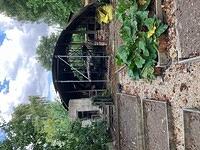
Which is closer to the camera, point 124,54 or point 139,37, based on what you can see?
point 139,37

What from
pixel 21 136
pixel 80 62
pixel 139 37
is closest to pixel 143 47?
pixel 139 37

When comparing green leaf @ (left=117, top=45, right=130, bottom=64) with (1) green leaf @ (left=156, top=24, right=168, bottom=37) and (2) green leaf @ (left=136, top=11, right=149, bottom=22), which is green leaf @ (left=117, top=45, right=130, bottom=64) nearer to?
(2) green leaf @ (left=136, top=11, right=149, bottom=22)

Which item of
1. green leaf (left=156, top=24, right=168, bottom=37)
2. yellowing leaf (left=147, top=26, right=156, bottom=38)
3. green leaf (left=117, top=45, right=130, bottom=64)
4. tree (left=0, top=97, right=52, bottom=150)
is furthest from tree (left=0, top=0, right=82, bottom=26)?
green leaf (left=156, top=24, right=168, bottom=37)

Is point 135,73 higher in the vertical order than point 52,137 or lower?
higher

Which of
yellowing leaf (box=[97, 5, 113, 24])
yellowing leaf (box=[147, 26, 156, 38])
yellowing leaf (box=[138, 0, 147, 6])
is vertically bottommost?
yellowing leaf (box=[147, 26, 156, 38])

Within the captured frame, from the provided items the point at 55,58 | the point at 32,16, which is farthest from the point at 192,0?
the point at 32,16

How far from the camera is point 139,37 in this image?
34.1ft

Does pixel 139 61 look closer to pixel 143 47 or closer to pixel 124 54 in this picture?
pixel 143 47

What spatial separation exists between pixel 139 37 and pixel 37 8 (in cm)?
1448

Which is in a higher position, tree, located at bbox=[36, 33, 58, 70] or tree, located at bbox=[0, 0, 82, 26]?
tree, located at bbox=[0, 0, 82, 26]

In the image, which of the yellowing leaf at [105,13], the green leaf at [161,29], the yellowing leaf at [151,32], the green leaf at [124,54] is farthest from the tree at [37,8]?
the green leaf at [161,29]

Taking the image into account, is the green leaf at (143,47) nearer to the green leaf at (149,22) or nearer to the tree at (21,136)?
the green leaf at (149,22)

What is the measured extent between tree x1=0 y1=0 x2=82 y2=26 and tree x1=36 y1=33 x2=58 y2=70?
12.6 ft

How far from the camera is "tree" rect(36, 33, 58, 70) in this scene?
1207 inches
